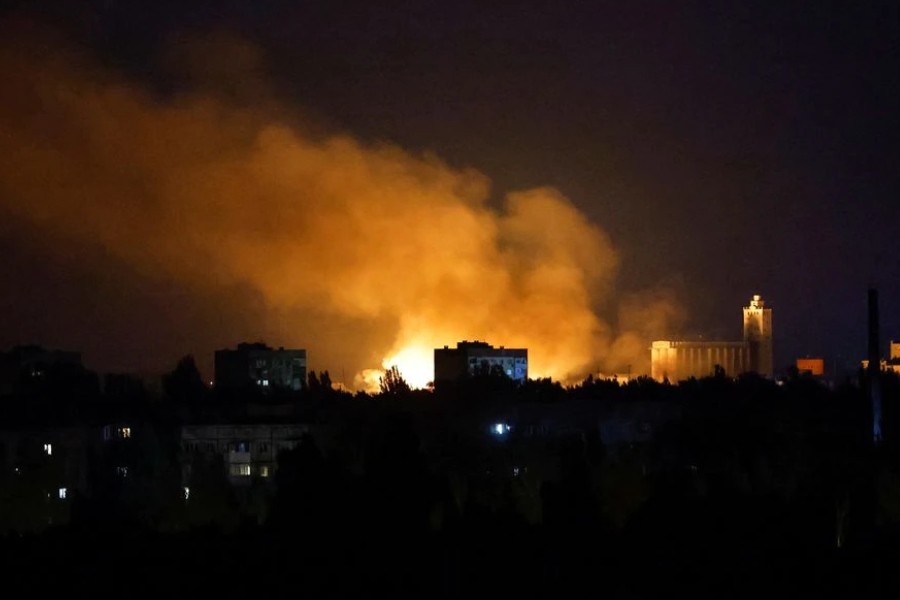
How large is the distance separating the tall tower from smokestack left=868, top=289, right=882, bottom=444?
22.3m

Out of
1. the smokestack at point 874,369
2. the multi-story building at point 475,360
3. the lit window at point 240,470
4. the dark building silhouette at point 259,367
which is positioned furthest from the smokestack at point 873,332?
the dark building silhouette at point 259,367

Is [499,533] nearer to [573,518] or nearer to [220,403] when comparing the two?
[573,518]

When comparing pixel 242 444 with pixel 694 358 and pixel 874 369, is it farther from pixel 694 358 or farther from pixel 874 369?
pixel 694 358

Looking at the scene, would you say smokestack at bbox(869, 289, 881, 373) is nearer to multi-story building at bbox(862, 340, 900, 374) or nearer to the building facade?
multi-story building at bbox(862, 340, 900, 374)

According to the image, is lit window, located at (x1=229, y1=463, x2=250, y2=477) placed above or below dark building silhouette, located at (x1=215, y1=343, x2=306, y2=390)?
below

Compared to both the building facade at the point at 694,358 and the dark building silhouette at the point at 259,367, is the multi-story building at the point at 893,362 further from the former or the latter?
the dark building silhouette at the point at 259,367

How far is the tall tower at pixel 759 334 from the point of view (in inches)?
2282

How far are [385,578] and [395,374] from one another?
1225 inches

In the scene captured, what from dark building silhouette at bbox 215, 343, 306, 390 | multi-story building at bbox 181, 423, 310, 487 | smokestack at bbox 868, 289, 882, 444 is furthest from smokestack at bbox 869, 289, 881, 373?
dark building silhouette at bbox 215, 343, 306, 390

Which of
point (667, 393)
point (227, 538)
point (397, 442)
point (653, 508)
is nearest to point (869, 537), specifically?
point (653, 508)

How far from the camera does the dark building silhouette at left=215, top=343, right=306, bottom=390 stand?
165 ft

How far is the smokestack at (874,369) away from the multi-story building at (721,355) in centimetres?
2060

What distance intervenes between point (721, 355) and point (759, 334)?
181cm

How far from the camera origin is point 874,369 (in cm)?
3353
